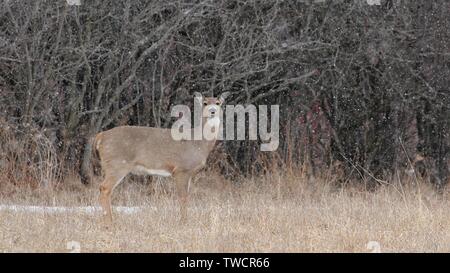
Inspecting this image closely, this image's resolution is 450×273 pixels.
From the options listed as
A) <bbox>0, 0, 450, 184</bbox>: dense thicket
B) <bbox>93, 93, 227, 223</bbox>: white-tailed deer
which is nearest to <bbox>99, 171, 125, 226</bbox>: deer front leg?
<bbox>93, 93, 227, 223</bbox>: white-tailed deer

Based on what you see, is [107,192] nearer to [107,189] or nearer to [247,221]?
[107,189]

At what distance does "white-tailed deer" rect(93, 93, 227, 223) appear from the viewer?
1070 centimetres

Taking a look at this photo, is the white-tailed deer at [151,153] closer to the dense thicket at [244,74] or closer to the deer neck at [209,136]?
the deer neck at [209,136]

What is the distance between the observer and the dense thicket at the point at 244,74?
490 inches

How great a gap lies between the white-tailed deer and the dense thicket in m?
1.81

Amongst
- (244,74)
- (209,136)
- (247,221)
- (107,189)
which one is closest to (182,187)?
(209,136)

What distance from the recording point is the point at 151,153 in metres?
10.9

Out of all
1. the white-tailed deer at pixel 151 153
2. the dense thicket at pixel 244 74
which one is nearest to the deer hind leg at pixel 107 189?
the white-tailed deer at pixel 151 153

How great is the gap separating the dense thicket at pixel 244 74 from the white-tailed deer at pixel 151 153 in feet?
5.92

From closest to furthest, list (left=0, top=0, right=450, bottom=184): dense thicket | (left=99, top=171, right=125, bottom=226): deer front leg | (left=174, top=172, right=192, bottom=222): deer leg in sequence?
1. (left=99, top=171, right=125, bottom=226): deer front leg
2. (left=174, top=172, right=192, bottom=222): deer leg
3. (left=0, top=0, right=450, bottom=184): dense thicket

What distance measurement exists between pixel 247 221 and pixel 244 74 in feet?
10.8

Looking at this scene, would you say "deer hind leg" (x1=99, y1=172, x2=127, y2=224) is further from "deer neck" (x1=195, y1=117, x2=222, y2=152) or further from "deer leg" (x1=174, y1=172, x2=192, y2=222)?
"deer neck" (x1=195, y1=117, x2=222, y2=152)

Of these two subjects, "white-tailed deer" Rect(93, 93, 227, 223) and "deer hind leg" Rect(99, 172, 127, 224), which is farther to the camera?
"white-tailed deer" Rect(93, 93, 227, 223)

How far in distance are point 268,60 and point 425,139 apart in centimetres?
263
